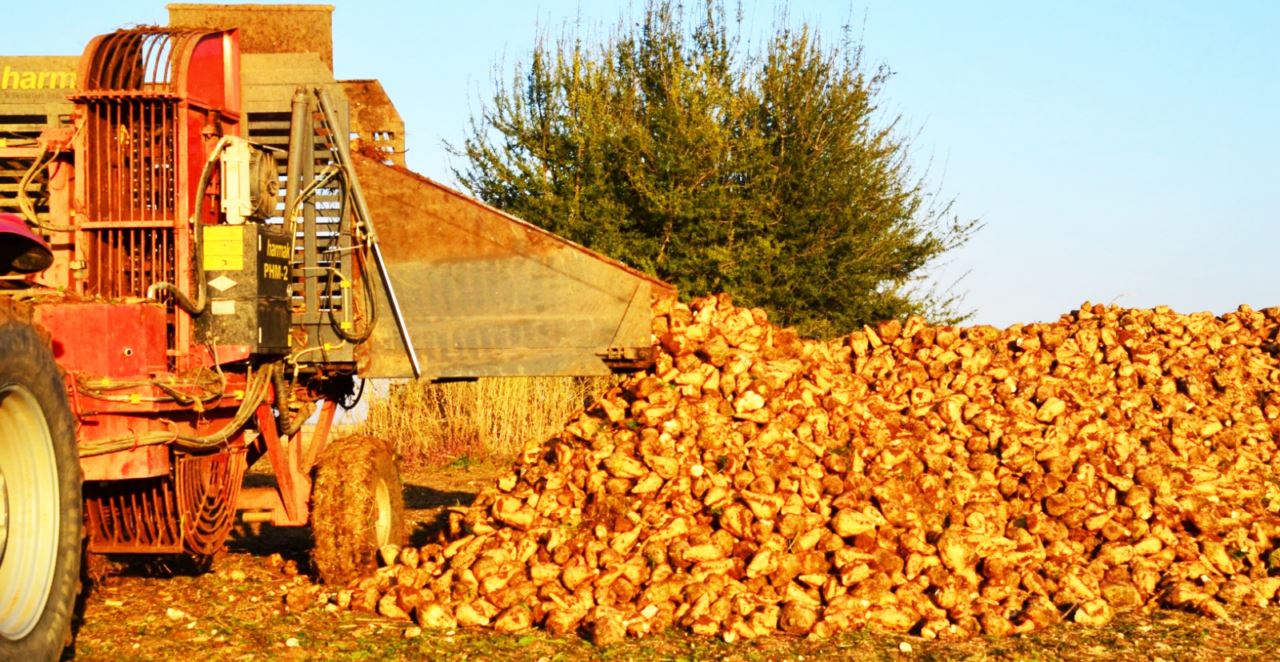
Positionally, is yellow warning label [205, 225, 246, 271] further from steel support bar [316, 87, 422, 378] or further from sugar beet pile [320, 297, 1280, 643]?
sugar beet pile [320, 297, 1280, 643]

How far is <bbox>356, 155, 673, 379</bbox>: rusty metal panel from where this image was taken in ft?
26.4

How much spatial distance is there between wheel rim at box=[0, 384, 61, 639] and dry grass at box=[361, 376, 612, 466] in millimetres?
12271

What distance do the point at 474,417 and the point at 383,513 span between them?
8.87m

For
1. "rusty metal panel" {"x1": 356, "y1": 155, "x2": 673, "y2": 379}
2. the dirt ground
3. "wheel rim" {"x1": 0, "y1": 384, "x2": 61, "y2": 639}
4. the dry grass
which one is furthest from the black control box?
the dry grass

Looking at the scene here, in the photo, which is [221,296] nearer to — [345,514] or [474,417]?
[345,514]

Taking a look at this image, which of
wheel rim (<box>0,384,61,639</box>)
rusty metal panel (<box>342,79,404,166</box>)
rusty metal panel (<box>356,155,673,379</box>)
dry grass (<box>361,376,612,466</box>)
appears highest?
rusty metal panel (<box>342,79,404,166</box>)

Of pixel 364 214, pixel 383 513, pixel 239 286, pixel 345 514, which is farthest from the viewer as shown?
pixel 383 513

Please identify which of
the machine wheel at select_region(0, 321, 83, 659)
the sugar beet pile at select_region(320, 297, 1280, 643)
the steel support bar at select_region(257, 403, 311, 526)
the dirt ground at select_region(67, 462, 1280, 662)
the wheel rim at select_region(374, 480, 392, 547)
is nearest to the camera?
the machine wheel at select_region(0, 321, 83, 659)

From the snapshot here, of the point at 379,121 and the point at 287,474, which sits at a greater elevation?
the point at 379,121

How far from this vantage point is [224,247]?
686 cm

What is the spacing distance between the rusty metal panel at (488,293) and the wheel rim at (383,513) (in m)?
0.75

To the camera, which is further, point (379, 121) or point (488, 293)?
point (379, 121)

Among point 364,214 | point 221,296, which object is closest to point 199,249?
point 221,296

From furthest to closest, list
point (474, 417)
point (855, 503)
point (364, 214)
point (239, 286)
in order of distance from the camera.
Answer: point (474, 417)
point (364, 214)
point (855, 503)
point (239, 286)
